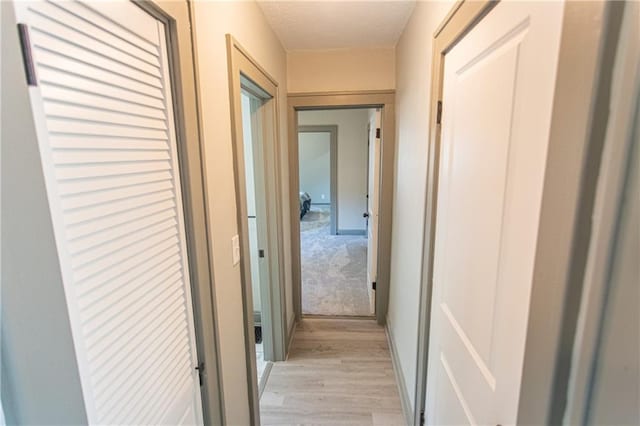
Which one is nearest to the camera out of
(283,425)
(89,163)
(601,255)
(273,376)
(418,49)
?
(601,255)

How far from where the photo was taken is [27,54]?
463 mm

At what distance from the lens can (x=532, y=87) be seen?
2.11 feet

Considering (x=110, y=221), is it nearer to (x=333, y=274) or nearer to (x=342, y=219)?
(x=333, y=274)

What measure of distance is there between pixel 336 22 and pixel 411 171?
1.16m

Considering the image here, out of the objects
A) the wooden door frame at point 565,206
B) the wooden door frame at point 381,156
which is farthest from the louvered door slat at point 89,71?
the wooden door frame at point 381,156

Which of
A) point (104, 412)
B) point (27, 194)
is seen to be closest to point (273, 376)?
point (104, 412)

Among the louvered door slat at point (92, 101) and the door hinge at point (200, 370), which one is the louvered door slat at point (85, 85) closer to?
the louvered door slat at point (92, 101)

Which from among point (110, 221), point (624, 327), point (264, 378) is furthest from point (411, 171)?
point (264, 378)

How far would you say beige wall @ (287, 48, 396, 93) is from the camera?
254 centimetres

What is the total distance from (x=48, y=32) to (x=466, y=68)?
3.67 ft

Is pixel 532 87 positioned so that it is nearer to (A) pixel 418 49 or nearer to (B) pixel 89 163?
(B) pixel 89 163

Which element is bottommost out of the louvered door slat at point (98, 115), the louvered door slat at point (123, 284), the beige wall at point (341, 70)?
the louvered door slat at point (123, 284)

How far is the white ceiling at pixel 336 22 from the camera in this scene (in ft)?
5.82

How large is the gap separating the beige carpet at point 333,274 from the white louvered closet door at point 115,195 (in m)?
2.55
